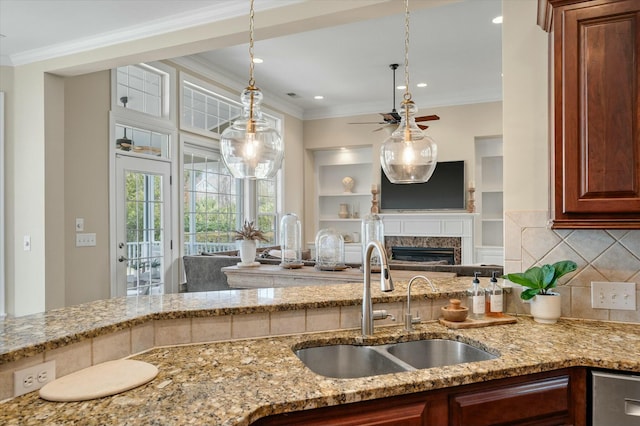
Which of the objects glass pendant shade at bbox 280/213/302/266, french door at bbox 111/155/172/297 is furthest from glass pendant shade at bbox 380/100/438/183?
french door at bbox 111/155/172/297

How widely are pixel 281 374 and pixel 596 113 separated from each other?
1.54 m

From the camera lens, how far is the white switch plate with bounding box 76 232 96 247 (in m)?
4.14

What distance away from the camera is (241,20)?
3.25 m

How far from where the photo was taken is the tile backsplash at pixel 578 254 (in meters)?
1.93

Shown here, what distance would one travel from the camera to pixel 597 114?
5.62ft

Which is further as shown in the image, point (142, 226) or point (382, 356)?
point (142, 226)

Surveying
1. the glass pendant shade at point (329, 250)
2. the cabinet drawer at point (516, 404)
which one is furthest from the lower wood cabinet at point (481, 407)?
the glass pendant shade at point (329, 250)

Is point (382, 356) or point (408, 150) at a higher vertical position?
point (408, 150)

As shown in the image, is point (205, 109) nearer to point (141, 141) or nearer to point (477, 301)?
point (141, 141)

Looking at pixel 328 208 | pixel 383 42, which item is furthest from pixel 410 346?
pixel 328 208

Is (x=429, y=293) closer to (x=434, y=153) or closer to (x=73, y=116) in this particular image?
(x=434, y=153)

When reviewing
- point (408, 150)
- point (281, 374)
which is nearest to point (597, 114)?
point (408, 150)

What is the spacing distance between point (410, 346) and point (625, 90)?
4.27 ft

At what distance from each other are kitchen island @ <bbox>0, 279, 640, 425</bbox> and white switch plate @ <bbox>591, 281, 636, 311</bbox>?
0.08 m
